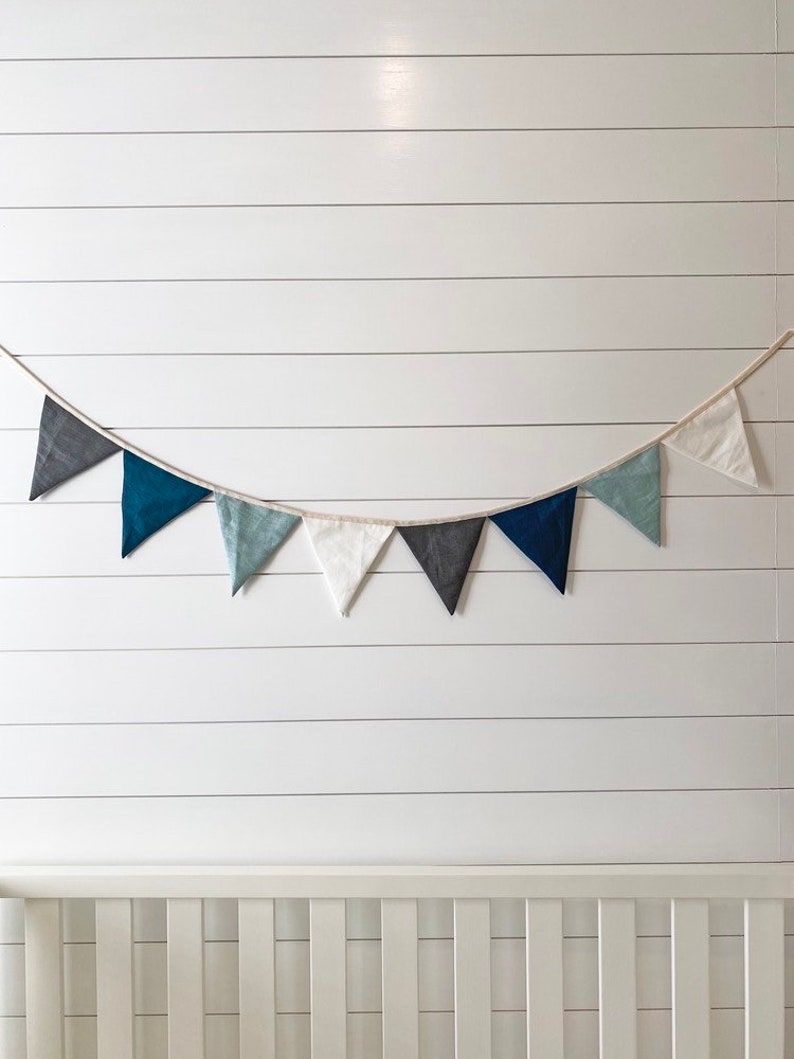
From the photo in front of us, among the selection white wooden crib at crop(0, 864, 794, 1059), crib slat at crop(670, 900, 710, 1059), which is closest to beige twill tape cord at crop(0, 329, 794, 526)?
white wooden crib at crop(0, 864, 794, 1059)

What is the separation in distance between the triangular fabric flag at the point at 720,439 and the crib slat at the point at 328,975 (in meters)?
0.82

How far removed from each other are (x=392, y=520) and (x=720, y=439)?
0.49m

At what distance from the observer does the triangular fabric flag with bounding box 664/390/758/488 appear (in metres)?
1.28

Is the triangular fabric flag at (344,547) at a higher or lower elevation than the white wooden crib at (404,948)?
higher

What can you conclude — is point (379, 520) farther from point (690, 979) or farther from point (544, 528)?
point (690, 979)

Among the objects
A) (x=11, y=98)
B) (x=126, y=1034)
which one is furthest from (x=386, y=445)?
(x=126, y=1034)

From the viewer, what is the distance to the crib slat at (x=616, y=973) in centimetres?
123

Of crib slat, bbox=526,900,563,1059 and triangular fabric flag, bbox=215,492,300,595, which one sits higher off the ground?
triangular fabric flag, bbox=215,492,300,595

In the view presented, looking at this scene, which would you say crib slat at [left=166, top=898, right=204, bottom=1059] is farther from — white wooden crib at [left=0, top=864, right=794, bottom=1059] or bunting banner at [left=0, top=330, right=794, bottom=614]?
bunting banner at [left=0, top=330, right=794, bottom=614]

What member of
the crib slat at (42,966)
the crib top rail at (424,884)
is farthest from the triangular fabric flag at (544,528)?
the crib slat at (42,966)

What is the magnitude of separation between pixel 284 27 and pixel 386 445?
2.02ft

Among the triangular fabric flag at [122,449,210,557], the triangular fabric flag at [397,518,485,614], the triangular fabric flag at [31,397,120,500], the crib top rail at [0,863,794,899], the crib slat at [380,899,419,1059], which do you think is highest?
the triangular fabric flag at [31,397,120,500]

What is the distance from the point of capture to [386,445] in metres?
1.29

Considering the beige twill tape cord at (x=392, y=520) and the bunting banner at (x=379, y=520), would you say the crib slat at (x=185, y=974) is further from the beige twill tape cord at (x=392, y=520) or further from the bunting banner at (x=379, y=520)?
the beige twill tape cord at (x=392, y=520)
